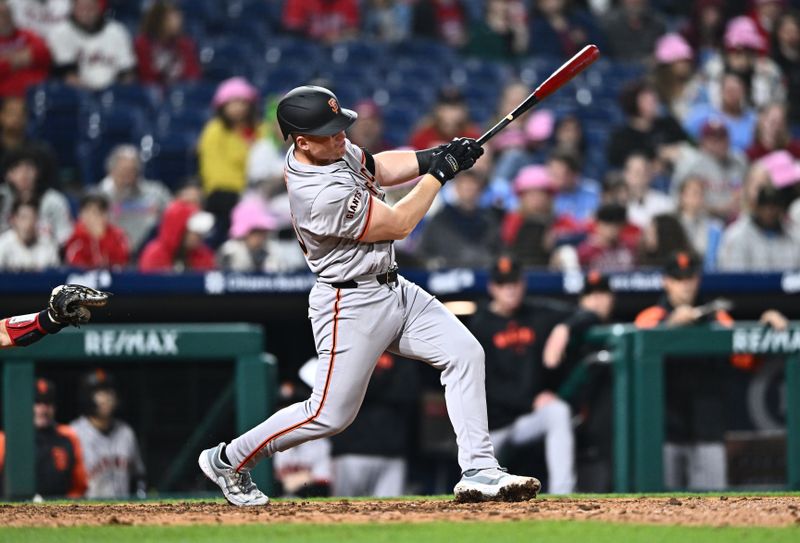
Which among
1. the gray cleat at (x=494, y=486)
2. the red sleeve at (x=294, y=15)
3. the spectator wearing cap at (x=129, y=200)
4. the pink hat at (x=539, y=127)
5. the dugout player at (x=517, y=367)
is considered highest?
the red sleeve at (x=294, y=15)

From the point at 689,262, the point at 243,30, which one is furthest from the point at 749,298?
the point at 243,30

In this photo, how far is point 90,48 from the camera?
10.0 m

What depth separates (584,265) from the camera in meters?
8.29

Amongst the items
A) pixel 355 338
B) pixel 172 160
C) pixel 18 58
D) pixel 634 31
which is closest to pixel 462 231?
pixel 172 160

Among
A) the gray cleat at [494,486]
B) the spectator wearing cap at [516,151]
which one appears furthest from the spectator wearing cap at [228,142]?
the gray cleat at [494,486]

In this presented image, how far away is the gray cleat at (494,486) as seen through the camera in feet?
16.0

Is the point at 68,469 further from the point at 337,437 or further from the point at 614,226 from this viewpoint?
the point at 614,226

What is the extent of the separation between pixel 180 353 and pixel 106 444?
1.82 ft

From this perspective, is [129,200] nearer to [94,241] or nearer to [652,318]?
[94,241]

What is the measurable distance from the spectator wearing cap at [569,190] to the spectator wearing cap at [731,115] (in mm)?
1681

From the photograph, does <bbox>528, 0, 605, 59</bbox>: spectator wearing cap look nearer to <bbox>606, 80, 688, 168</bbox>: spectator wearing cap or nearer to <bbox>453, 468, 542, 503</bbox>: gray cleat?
<bbox>606, 80, 688, 168</bbox>: spectator wearing cap

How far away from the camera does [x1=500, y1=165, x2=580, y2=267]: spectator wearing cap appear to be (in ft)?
27.1

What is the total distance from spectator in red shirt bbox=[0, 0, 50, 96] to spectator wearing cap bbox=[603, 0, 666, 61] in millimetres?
5395

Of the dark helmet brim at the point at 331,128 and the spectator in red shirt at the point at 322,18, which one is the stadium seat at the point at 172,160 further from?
the dark helmet brim at the point at 331,128
